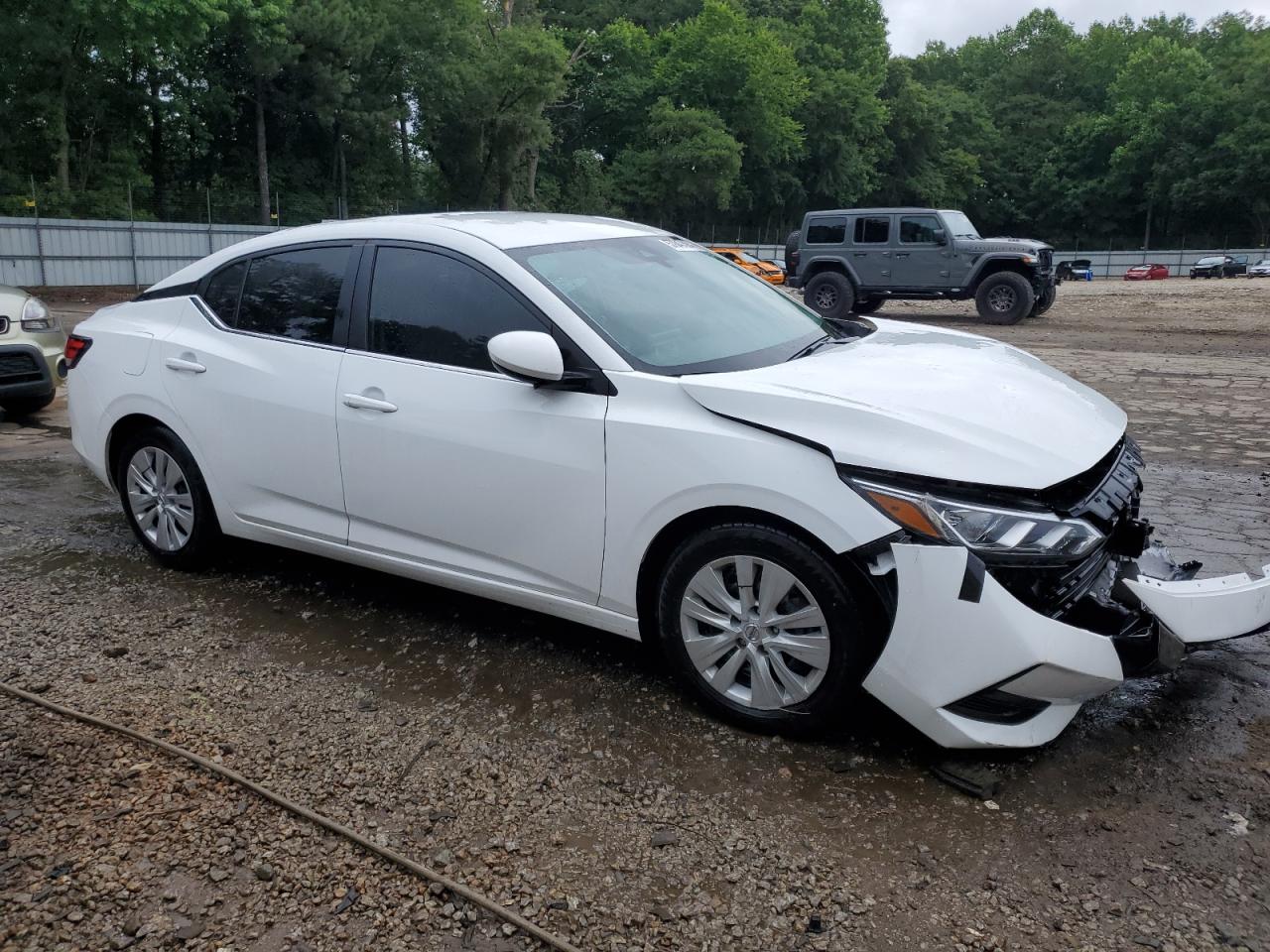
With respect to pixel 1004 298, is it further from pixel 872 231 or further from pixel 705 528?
pixel 705 528

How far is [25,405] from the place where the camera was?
8.43 m

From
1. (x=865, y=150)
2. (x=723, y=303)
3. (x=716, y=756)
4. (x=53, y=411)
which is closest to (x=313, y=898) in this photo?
(x=716, y=756)

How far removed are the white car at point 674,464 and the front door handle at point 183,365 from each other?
0.02m

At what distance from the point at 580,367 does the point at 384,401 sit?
0.83 meters

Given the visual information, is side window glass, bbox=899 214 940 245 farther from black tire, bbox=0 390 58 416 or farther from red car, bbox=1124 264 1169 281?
red car, bbox=1124 264 1169 281

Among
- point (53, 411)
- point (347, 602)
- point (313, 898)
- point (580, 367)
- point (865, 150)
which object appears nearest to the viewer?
point (313, 898)

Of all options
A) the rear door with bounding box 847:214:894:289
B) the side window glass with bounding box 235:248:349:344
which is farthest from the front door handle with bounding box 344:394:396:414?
the rear door with bounding box 847:214:894:289

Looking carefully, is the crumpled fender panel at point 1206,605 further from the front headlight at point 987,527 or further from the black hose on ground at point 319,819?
the black hose on ground at point 319,819

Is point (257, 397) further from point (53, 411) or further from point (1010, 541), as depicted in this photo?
point (53, 411)

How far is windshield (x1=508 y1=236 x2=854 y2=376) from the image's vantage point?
3521mm

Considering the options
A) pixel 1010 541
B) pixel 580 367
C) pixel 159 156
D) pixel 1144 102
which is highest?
pixel 1144 102

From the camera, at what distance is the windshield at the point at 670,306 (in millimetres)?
3521

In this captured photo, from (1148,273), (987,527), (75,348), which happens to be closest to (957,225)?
(75,348)

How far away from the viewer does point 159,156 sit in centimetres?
3822
